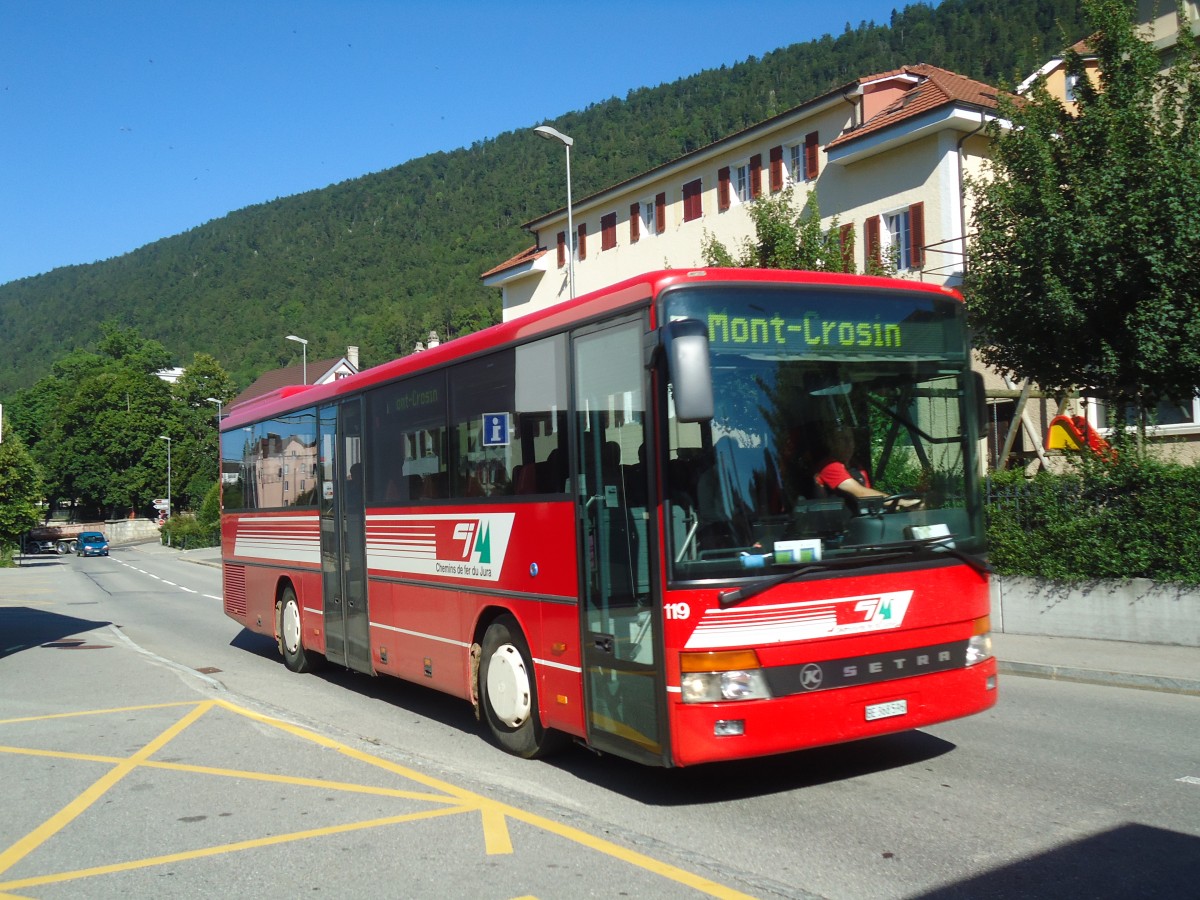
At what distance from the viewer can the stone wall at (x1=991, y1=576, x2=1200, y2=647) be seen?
12.9m

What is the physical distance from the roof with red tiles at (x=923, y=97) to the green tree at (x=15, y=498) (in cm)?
4607

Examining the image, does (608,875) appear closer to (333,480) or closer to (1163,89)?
(333,480)

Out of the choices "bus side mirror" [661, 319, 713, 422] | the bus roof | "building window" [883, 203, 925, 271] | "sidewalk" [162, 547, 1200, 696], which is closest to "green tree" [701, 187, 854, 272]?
"sidewalk" [162, 547, 1200, 696]

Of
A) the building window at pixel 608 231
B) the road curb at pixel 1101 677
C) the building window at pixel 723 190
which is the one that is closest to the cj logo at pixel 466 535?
the road curb at pixel 1101 677

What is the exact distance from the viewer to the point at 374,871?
5.62 m

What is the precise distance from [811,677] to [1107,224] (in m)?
11.6

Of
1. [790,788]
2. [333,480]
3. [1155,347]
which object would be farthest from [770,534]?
[1155,347]

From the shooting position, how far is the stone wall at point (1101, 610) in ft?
42.2

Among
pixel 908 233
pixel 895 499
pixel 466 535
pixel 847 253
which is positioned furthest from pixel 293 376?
pixel 895 499

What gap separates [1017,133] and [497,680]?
12742 millimetres

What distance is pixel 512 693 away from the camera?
26.9 feet

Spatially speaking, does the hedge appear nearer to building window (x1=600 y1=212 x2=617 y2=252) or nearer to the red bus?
the red bus

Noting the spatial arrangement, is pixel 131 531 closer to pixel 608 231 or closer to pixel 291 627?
pixel 608 231

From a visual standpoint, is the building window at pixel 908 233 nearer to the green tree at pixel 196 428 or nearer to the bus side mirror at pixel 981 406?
the bus side mirror at pixel 981 406
